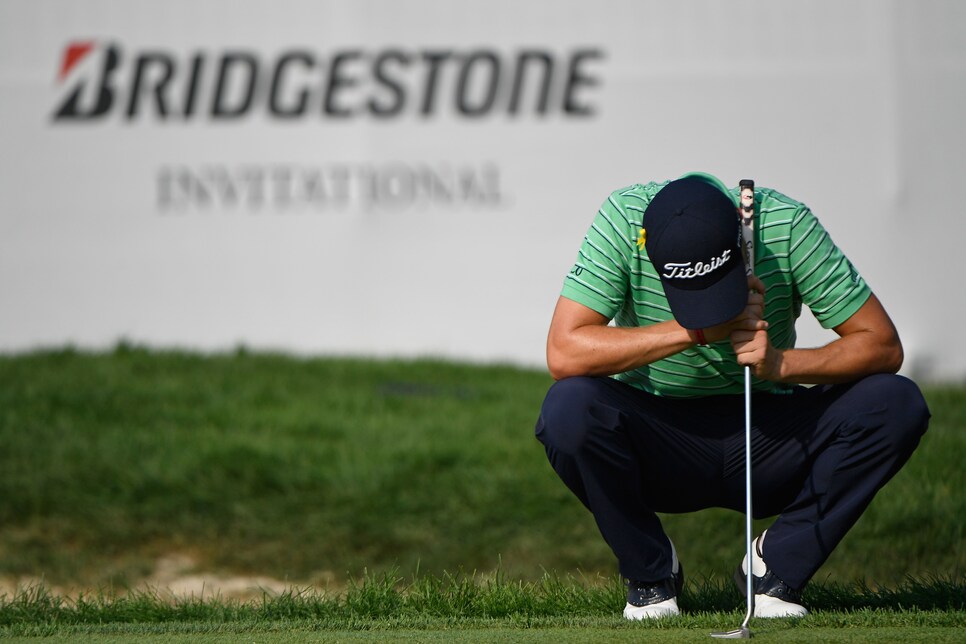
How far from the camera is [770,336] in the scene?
3.11 metres

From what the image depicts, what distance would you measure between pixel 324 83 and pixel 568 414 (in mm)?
5348

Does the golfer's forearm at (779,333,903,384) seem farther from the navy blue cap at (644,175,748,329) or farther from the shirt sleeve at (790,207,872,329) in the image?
the navy blue cap at (644,175,748,329)

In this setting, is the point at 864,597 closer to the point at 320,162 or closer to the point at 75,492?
the point at 75,492

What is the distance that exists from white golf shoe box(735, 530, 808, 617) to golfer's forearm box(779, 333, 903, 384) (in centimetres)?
42

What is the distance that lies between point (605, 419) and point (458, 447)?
318cm

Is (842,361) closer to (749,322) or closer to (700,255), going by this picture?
(749,322)

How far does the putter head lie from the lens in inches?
99.7

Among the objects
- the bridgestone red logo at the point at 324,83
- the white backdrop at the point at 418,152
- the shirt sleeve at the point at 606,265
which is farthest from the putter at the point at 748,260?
the bridgestone red logo at the point at 324,83

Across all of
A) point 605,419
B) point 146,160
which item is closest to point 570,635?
point 605,419

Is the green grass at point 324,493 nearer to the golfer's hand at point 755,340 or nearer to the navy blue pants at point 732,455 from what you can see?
the navy blue pants at point 732,455

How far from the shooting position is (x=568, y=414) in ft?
9.57

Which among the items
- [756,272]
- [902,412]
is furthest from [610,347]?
[902,412]

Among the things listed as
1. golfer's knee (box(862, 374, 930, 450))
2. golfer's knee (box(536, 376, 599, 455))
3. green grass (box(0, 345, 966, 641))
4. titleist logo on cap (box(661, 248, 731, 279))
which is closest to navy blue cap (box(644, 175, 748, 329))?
titleist logo on cap (box(661, 248, 731, 279))

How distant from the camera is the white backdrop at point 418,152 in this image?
7.65 meters
